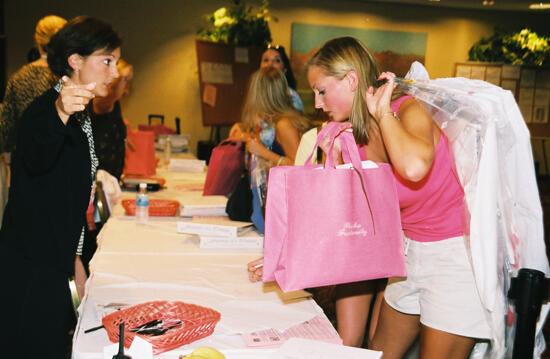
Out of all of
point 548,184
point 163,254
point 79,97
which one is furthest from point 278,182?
point 548,184

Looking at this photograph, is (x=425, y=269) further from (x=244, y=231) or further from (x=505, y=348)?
(x=244, y=231)

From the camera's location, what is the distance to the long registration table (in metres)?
1.26

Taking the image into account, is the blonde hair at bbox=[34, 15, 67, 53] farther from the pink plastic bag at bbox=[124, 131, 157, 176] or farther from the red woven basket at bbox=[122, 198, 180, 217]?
the red woven basket at bbox=[122, 198, 180, 217]

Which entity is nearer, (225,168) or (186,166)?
(225,168)

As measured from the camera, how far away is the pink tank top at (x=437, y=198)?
54.6 inches

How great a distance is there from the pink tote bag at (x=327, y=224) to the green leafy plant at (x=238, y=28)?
19.0 feet

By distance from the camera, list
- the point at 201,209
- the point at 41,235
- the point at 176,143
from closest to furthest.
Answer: the point at 41,235, the point at 201,209, the point at 176,143

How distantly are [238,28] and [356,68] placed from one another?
562 centimetres

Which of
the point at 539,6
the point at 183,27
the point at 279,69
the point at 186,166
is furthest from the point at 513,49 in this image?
the point at 279,69

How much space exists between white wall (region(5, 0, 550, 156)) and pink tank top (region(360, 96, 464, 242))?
6.49 meters

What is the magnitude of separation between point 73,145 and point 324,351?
880mm

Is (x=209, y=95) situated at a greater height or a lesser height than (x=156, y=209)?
greater

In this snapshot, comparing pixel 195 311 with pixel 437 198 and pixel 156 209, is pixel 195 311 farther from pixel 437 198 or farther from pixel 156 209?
pixel 156 209

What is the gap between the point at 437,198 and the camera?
1412mm
